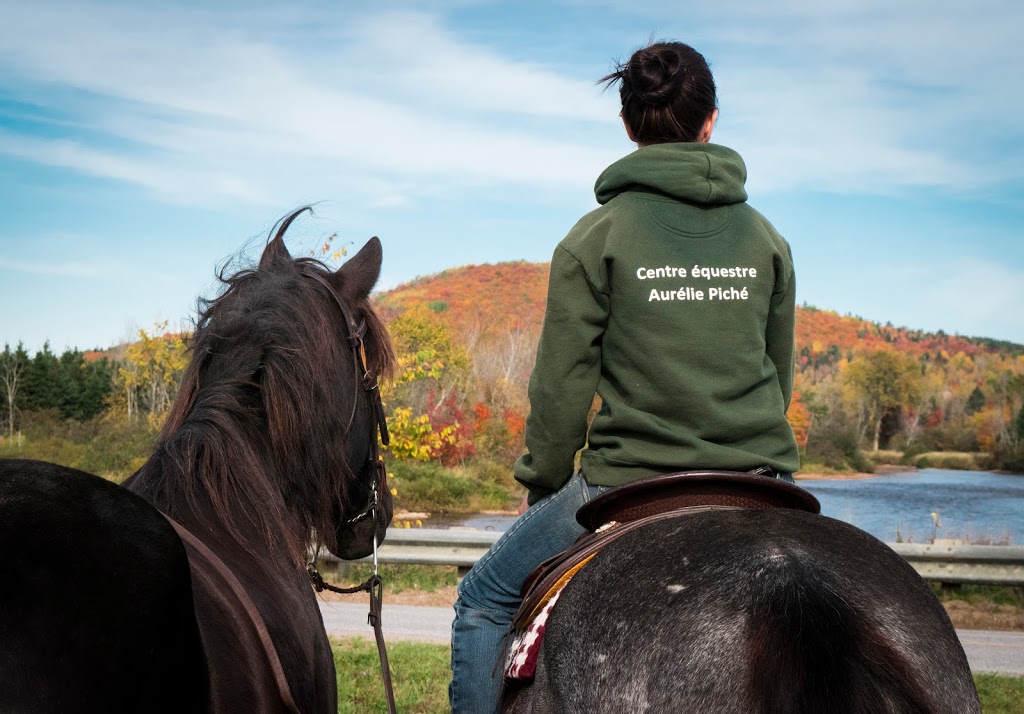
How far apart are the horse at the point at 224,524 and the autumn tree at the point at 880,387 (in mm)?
45081

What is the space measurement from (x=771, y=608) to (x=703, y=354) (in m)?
0.93

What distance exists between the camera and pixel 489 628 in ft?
9.09

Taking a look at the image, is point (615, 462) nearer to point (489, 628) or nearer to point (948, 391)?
point (489, 628)

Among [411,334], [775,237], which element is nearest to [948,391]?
[411,334]

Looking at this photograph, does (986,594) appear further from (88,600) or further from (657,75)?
(88,600)

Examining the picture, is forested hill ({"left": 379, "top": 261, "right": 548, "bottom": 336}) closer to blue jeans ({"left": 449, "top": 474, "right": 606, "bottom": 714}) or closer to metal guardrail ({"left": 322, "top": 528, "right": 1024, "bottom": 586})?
metal guardrail ({"left": 322, "top": 528, "right": 1024, "bottom": 586})

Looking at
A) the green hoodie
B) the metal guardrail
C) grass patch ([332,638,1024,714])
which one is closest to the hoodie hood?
the green hoodie

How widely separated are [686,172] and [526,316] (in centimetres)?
10392

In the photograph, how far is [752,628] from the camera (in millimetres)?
1642

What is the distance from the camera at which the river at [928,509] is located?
1260cm

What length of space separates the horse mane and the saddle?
2.85ft

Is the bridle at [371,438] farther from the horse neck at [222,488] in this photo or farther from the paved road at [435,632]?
the paved road at [435,632]

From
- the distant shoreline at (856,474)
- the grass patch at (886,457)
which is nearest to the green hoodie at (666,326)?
the distant shoreline at (856,474)

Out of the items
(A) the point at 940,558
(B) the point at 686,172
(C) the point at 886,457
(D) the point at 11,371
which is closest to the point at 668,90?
(B) the point at 686,172
